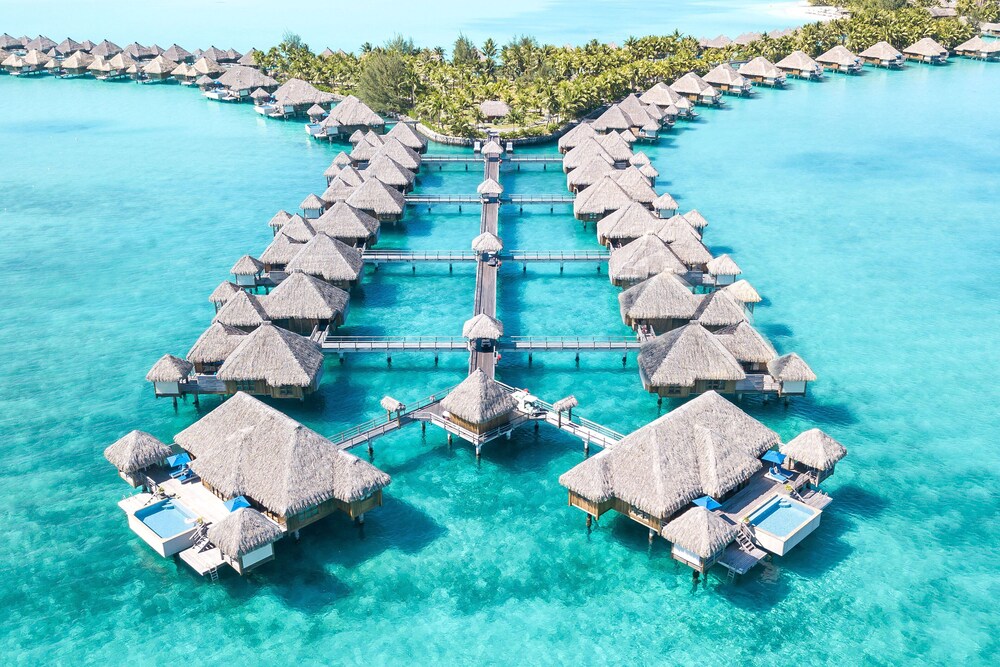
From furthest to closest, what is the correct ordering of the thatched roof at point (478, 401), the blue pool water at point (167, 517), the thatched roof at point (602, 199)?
1. the thatched roof at point (602, 199)
2. the thatched roof at point (478, 401)
3. the blue pool water at point (167, 517)

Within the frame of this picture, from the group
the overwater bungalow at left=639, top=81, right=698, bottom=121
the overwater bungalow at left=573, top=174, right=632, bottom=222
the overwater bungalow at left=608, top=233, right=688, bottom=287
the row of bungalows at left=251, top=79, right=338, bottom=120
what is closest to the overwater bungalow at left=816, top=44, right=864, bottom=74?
the overwater bungalow at left=639, top=81, right=698, bottom=121

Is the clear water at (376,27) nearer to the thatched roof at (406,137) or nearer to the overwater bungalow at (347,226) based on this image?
the thatched roof at (406,137)

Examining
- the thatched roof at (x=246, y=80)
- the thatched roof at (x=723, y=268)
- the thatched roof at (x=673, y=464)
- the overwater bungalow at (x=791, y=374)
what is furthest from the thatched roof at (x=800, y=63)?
the thatched roof at (x=673, y=464)

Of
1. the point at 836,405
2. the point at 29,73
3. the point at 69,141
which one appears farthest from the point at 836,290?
the point at 29,73

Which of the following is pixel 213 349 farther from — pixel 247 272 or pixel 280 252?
pixel 280 252

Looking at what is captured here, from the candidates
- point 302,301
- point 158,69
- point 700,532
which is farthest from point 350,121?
point 700,532

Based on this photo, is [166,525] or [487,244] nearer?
[166,525]

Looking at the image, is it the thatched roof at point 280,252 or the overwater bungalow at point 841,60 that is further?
the overwater bungalow at point 841,60
